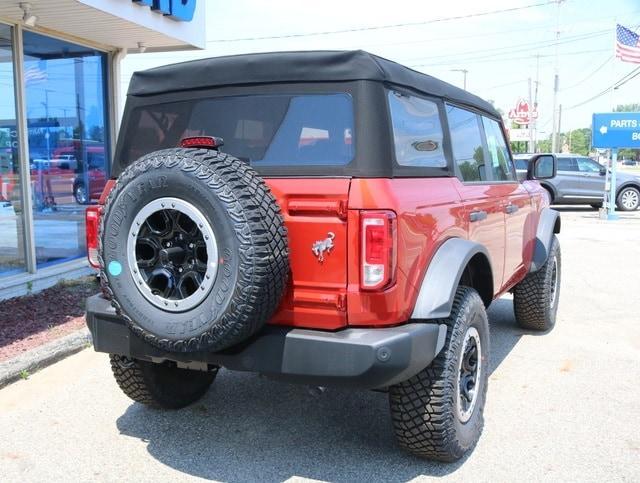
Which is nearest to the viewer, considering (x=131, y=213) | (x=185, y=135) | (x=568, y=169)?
Result: (x=131, y=213)

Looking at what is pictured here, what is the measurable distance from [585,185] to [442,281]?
16.8 meters

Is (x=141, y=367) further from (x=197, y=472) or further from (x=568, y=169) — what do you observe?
(x=568, y=169)

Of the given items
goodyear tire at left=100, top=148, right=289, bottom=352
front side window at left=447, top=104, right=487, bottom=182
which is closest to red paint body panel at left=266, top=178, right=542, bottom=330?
goodyear tire at left=100, top=148, right=289, bottom=352

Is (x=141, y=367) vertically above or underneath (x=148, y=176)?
underneath

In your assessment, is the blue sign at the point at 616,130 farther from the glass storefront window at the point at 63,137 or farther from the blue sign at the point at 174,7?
the glass storefront window at the point at 63,137

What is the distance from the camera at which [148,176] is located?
273cm

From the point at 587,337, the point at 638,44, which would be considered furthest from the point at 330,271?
the point at 638,44

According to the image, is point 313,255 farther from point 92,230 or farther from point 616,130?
point 616,130

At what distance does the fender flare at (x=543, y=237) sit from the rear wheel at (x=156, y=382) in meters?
2.81

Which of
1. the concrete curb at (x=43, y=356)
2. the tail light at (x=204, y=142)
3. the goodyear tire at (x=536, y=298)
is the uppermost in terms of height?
the tail light at (x=204, y=142)

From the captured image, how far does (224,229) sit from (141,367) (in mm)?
1404

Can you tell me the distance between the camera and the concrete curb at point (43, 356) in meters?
4.31

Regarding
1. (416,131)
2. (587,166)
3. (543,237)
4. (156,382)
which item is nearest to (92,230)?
(156,382)

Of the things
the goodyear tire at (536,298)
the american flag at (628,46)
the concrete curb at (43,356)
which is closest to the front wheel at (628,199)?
the american flag at (628,46)
